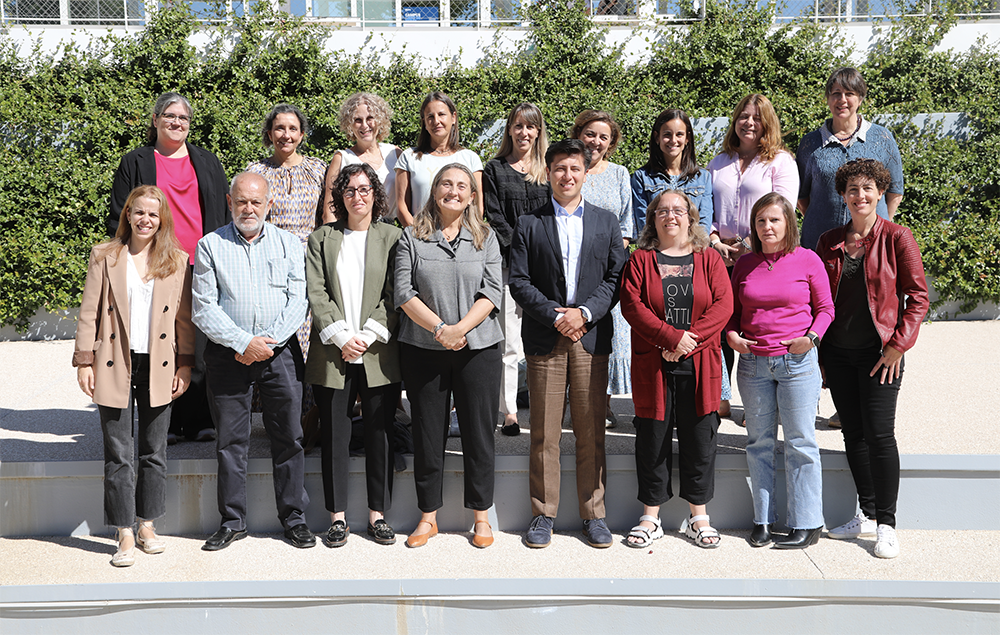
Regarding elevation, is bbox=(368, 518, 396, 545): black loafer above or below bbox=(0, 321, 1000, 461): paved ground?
below

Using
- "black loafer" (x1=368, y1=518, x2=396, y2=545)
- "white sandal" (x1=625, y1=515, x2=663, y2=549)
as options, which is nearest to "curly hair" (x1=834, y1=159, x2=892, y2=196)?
"white sandal" (x1=625, y1=515, x2=663, y2=549)

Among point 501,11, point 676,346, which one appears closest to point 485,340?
point 676,346

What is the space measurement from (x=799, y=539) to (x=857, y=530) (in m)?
0.36

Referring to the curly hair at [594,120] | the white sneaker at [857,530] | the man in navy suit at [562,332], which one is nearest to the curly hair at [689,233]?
the man in navy suit at [562,332]

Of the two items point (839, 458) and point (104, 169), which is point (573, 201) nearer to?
point (839, 458)

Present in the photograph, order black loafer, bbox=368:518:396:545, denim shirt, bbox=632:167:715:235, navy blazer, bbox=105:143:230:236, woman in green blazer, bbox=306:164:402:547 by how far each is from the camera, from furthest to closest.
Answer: denim shirt, bbox=632:167:715:235 → navy blazer, bbox=105:143:230:236 → black loafer, bbox=368:518:396:545 → woman in green blazer, bbox=306:164:402:547

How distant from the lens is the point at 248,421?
3.88 meters

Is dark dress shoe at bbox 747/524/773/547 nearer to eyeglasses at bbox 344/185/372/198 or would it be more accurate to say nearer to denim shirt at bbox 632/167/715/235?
denim shirt at bbox 632/167/715/235

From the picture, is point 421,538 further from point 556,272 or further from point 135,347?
point 135,347

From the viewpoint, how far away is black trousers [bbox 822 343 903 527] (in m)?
3.78

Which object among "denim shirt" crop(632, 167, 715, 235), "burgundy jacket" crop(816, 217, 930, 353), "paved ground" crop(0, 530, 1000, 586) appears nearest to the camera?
"paved ground" crop(0, 530, 1000, 586)

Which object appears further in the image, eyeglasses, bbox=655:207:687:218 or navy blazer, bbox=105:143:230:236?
navy blazer, bbox=105:143:230:236

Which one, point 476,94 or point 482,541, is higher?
point 476,94

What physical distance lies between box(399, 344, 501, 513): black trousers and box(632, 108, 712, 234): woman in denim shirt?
1.45 m
